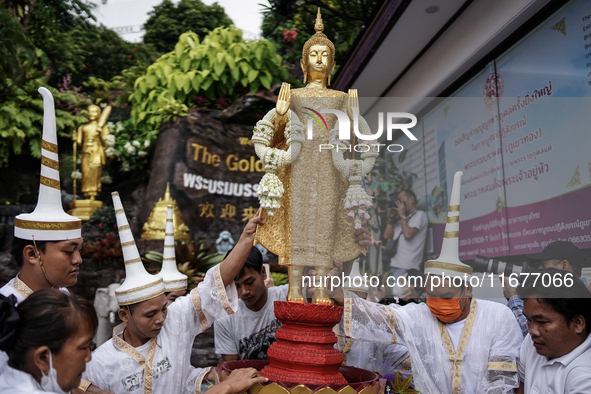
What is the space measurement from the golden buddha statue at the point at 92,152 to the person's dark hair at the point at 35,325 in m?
9.14

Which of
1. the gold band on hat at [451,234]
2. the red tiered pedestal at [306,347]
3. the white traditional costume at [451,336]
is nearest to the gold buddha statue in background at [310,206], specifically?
the red tiered pedestal at [306,347]

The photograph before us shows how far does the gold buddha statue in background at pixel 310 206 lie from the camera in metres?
2.51

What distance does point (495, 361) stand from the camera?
96.9 inches

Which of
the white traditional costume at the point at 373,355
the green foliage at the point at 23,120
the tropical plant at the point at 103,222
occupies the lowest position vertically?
the white traditional costume at the point at 373,355

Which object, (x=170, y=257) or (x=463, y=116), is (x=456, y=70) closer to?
(x=463, y=116)

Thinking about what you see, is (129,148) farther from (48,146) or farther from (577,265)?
(577,265)

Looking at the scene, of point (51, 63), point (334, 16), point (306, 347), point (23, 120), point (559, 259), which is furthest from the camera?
point (51, 63)

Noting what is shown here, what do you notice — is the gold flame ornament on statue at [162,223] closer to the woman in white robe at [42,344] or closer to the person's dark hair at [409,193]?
the person's dark hair at [409,193]

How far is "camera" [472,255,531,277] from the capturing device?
2334 mm

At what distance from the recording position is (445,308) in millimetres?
2547

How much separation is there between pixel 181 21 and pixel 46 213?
698 inches

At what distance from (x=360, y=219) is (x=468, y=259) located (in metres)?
0.59

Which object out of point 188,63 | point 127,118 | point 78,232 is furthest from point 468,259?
point 127,118

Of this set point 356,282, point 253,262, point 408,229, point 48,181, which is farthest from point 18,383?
point 408,229
